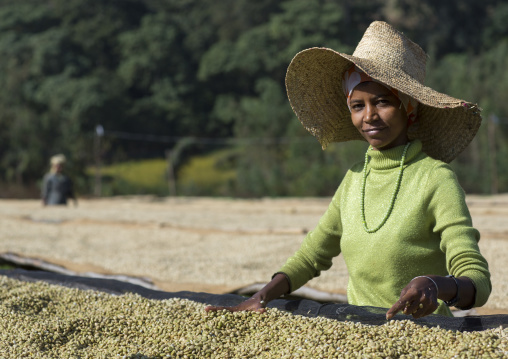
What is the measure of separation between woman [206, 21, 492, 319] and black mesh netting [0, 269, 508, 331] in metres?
0.08

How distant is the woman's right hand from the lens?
2.09 metres

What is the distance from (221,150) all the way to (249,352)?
2624 centimetres

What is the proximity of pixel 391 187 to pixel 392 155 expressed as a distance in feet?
0.32

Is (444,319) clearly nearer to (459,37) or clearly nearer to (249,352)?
(249,352)

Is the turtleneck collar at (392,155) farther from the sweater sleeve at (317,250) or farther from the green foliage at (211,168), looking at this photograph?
the green foliage at (211,168)

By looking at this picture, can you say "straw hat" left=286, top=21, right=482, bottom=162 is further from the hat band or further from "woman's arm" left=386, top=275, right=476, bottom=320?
"woman's arm" left=386, top=275, right=476, bottom=320

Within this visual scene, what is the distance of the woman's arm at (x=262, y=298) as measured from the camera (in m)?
2.10

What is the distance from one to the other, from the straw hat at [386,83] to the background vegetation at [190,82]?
14.5 metres

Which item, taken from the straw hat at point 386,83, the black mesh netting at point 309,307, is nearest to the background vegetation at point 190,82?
the black mesh netting at point 309,307

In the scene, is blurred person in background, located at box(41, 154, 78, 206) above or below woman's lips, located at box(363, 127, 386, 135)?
above

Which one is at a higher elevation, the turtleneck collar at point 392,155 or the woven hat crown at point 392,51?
→ the woven hat crown at point 392,51

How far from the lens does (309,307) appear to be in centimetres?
216

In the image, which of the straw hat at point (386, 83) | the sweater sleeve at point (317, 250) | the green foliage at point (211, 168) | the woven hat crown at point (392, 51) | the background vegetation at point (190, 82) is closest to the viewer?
the straw hat at point (386, 83)

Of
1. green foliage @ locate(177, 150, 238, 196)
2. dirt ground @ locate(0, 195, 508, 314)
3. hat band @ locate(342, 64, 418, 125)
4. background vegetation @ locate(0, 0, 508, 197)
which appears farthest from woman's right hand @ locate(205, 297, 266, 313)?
green foliage @ locate(177, 150, 238, 196)
